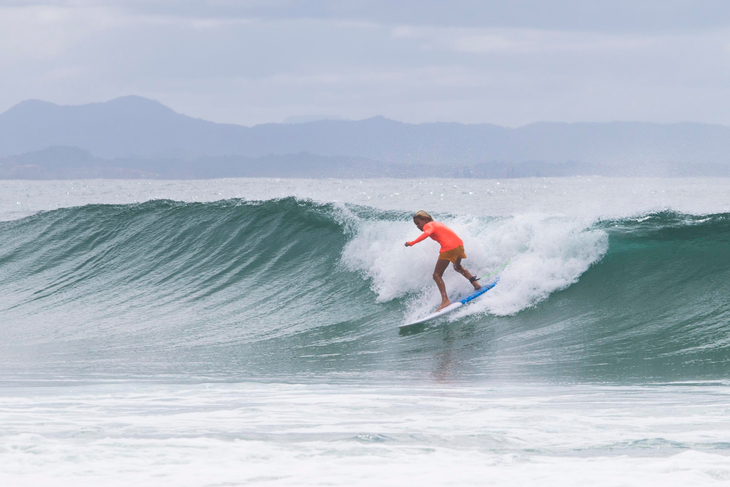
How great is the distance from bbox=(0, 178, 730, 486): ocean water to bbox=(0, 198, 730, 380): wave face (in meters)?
0.04

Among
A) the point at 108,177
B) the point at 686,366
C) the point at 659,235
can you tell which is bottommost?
the point at 686,366

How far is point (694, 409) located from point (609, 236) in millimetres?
6018

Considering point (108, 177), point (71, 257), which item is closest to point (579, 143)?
point (108, 177)

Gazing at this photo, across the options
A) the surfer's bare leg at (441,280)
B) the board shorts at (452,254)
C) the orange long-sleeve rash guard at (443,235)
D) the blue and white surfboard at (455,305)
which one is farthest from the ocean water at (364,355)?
the orange long-sleeve rash guard at (443,235)

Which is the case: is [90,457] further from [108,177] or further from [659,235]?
[108,177]

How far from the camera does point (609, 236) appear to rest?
1103cm

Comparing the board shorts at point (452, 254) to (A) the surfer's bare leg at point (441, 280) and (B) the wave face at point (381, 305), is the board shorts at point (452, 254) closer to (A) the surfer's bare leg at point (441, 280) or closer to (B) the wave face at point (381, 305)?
(A) the surfer's bare leg at point (441, 280)

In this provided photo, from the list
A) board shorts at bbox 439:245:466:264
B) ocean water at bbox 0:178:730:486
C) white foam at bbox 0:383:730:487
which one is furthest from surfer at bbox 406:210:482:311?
white foam at bbox 0:383:730:487

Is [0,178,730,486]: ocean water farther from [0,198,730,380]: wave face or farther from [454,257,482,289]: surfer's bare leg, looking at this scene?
[454,257,482,289]: surfer's bare leg

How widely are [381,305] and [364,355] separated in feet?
7.30

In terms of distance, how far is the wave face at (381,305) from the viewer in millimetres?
7848

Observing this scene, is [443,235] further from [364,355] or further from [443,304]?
[364,355]

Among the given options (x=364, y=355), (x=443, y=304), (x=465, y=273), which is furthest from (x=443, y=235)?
(x=364, y=355)

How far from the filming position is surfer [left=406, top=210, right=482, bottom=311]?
9.52 meters
